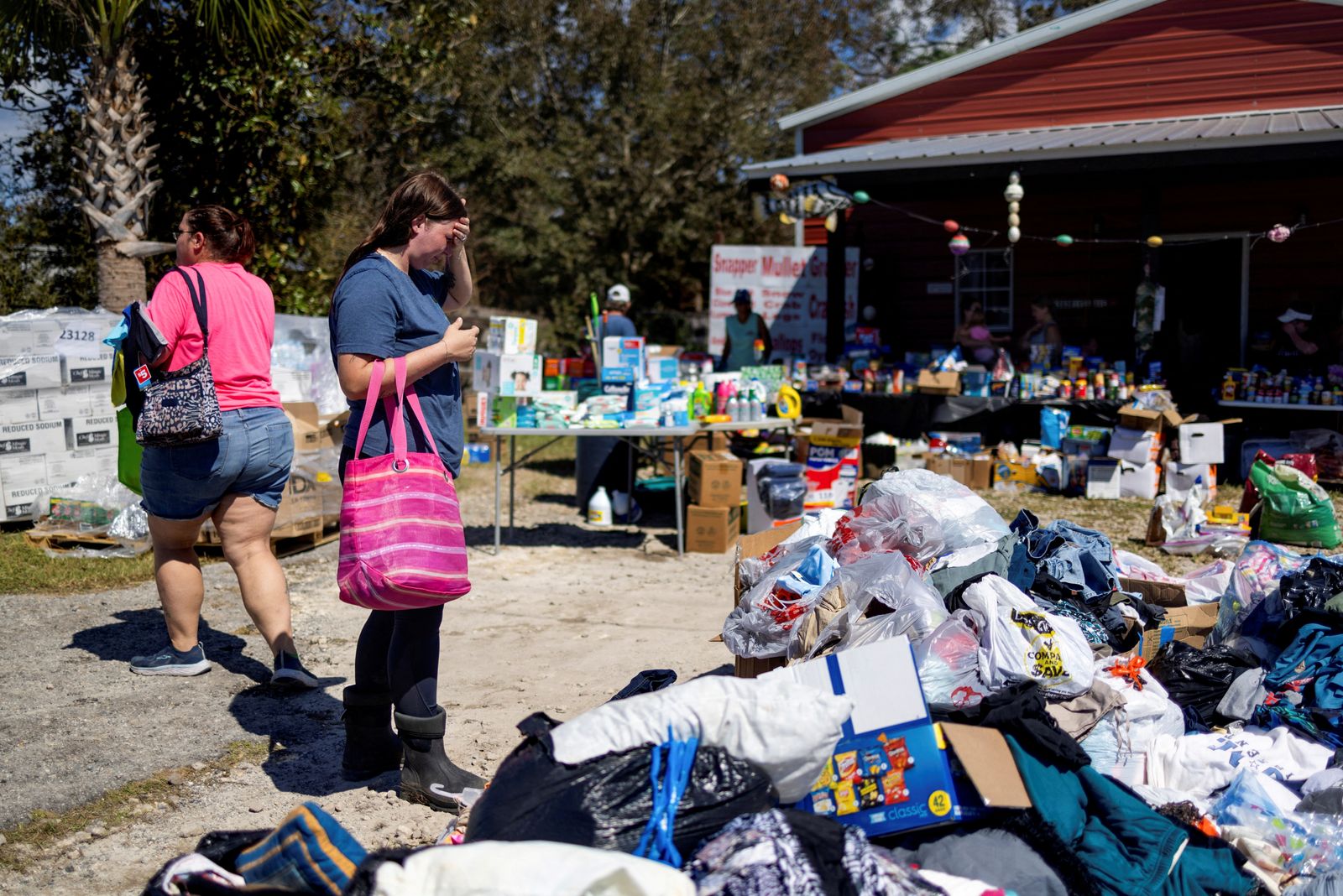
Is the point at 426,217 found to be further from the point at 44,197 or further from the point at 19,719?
the point at 44,197

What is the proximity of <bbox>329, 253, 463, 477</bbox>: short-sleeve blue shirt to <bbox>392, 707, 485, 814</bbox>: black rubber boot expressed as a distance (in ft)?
2.59

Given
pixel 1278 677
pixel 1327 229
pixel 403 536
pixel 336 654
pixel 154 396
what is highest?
pixel 1327 229

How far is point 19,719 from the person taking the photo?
165 inches

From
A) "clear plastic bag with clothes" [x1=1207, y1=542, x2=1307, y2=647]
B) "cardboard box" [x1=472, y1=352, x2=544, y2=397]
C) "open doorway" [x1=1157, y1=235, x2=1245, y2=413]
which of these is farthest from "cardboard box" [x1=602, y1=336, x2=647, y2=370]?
"open doorway" [x1=1157, y1=235, x2=1245, y2=413]

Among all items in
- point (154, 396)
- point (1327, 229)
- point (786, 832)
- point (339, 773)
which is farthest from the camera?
point (1327, 229)

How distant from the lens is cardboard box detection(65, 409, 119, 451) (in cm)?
802

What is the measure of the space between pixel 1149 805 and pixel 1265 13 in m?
12.9

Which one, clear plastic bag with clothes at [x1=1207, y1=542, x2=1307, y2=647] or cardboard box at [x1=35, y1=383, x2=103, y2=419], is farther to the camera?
cardboard box at [x1=35, y1=383, x2=103, y2=419]

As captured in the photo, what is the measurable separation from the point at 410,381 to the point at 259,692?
2069mm

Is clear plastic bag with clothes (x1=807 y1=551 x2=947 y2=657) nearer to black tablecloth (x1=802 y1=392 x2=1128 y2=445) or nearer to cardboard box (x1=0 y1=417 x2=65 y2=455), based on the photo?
cardboard box (x1=0 y1=417 x2=65 y2=455)

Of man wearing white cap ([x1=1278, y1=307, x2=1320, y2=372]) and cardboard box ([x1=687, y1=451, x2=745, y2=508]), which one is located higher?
man wearing white cap ([x1=1278, y1=307, x2=1320, y2=372])

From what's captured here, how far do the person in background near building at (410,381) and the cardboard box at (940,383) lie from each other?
868cm

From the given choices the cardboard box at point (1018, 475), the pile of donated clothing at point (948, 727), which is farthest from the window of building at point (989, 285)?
the pile of donated clothing at point (948, 727)

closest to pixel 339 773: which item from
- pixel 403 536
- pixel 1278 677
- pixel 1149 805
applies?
pixel 403 536
